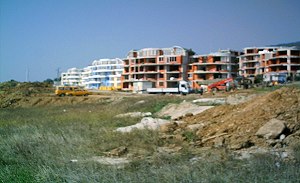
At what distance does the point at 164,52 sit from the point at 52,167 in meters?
73.1

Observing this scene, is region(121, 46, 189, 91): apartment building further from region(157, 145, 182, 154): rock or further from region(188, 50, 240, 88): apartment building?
region(157, 145, 182, 154): rock

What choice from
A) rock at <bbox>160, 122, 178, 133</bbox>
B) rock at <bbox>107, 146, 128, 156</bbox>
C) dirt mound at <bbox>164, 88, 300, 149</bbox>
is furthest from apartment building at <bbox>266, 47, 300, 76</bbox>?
rock at <bbox>107, 146, 128, 156</bbox>

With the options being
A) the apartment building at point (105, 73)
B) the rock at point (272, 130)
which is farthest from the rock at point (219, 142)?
the apartment building at point (105, 73)

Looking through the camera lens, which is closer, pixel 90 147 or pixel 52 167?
pixel 52 167

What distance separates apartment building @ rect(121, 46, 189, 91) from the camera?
77375 millimetres

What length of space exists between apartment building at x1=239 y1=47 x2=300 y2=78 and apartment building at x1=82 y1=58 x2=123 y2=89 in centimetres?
3483

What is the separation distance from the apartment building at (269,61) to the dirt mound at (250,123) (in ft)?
183

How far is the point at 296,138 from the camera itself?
410 inches

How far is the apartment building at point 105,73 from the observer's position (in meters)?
100

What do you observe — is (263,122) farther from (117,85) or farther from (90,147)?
(117,85)

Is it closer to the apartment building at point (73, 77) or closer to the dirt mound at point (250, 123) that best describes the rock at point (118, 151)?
the dirt mound at point (250, 123)

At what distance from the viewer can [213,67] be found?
75.8 meters

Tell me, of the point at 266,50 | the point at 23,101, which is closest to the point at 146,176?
the point at 23,101

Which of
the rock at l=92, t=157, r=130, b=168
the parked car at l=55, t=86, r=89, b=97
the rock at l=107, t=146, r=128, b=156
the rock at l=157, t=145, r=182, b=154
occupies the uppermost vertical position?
the parked car at l=55, t=86, r=89, b=97
